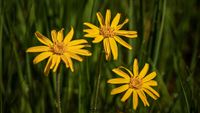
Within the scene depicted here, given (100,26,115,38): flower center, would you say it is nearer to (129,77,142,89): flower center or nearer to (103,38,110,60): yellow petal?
(103,38,110,60): yellow petal

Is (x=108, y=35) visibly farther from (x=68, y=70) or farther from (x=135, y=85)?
(x=68, y=70)

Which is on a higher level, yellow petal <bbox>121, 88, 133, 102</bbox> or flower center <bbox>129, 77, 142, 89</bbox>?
flower center <bbox>129, 77, 142, 89</bbox>

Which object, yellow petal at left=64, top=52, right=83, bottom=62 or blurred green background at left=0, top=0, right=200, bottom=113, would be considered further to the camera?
blurred green background at left=0, top=0, right=200, bottom=113

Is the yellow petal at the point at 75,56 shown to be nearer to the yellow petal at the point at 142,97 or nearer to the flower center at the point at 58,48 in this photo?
the flower center at the point at 58,48

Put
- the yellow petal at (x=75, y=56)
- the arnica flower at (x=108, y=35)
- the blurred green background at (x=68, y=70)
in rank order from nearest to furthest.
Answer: the yellow petal at (x=75, y=56), the arnica flower at (x=108, y=35), the blurred green background at (x=68, y=70)

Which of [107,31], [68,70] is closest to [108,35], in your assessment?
[107,31]

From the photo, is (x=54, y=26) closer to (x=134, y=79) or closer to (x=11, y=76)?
(x=11, y=76)

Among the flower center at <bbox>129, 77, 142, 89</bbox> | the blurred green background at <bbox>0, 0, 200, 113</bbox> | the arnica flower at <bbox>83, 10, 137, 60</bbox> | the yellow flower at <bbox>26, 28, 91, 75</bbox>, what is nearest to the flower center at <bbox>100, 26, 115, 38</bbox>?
the arnica flower at <bbox>83, 10, 137, 60</bbox>

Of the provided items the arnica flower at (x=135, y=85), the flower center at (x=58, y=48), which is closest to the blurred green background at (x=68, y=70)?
the arnica flower at (x=135, y=85)

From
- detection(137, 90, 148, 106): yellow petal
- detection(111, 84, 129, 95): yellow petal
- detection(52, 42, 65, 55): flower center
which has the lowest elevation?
detection(137, 90, 148, 106): yellow petal
